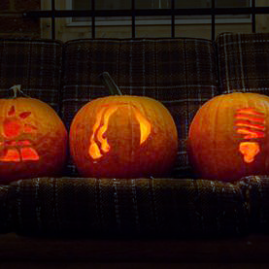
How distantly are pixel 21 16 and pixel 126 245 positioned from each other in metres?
1.70

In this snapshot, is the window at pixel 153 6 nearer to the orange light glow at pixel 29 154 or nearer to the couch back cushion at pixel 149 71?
the couch back cushion at pixel 149 71

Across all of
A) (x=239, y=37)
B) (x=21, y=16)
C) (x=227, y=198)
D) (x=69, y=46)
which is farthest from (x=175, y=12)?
(x=227, y=198)

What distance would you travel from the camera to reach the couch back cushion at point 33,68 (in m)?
1.55

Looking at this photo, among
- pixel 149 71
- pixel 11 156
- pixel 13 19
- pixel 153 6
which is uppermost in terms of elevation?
pixel 153 6

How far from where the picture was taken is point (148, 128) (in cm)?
116

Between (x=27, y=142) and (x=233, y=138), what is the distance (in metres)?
0.50

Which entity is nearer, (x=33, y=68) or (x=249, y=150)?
(x=249, y=150)

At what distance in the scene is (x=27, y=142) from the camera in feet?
3.88

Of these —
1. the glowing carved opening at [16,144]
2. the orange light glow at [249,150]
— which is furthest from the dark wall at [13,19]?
the orange light glow at [249,150]

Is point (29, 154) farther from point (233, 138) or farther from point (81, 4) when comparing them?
point (81, 4)

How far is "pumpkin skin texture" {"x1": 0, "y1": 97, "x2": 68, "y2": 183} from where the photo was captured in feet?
3.87

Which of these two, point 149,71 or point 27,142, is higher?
point 149,71

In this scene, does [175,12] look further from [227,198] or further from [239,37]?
[227,198]

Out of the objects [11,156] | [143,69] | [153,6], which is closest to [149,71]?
[143,69]
